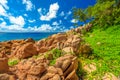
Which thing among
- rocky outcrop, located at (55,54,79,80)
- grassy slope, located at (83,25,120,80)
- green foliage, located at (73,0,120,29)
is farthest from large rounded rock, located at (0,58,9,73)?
green foliage, located at (73,0,120,29)

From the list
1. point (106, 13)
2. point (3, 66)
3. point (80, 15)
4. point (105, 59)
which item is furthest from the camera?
point (80, 15)

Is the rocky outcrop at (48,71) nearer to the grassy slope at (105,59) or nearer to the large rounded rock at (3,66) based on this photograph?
the large rounded rock at (3,66)

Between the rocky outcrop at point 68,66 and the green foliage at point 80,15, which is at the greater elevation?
the green foliage at point 80,15

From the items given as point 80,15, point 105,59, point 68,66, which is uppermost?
point 80,15

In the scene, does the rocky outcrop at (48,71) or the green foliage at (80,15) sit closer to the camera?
the rocky outcrop at (48,71)

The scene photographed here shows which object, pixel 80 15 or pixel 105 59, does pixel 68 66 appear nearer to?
pixel 105 59

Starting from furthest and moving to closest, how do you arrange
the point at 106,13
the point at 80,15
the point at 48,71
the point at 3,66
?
the point at 80,15 → the point at 106,13 → the point at 3,66 → the point at 48,71

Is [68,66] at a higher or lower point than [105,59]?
higher

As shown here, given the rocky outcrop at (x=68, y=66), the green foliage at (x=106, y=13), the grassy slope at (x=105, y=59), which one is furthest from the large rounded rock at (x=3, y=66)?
the green foliage at (x=106, y=13)

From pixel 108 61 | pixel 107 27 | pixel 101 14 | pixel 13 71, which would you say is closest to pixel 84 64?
pixel 108 61

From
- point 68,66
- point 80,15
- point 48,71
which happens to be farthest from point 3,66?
point 80,15

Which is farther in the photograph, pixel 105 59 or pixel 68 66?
pixel 105 59

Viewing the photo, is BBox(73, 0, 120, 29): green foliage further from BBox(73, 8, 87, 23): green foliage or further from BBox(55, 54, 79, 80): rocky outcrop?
BBox(55, 54, 79, 80): rocky outcrop

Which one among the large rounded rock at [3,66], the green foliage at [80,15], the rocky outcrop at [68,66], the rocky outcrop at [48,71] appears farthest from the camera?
the green foliage at [80,15]
